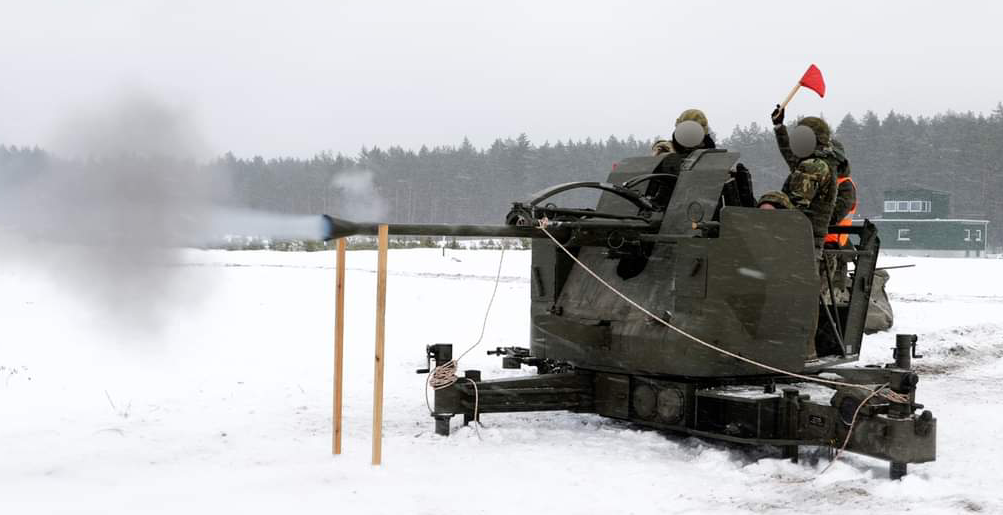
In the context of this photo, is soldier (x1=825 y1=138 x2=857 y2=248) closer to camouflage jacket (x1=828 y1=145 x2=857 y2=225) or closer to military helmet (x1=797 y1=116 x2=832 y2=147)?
camouflage jacket (x1=828 y1=145 x2=857 y2=225)

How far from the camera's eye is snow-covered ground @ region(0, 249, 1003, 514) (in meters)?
6.01

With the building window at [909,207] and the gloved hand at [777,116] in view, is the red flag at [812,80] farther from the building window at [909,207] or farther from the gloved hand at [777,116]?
the building window at [909,207]

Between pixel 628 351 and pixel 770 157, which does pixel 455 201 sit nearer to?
pixel 770 157

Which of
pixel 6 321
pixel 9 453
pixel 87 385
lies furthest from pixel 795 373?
pixel 6 321

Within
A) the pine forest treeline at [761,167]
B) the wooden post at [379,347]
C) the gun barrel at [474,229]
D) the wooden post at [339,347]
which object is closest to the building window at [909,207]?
the pine forest treeline at [761,167]

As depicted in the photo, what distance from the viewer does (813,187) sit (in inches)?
324

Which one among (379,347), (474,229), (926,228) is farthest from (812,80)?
(926,228)

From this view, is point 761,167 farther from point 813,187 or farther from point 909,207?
point 813,187

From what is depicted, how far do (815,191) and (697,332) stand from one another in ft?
5.86

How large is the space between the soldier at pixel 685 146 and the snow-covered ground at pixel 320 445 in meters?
2.70

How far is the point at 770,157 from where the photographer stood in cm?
7806

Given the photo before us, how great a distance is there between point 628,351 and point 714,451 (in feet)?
3.48

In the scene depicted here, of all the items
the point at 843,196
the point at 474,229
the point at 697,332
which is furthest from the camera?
the point at 843,196

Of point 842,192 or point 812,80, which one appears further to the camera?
point 842,192
